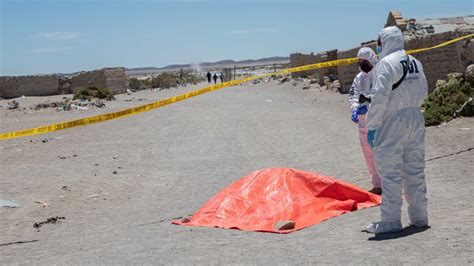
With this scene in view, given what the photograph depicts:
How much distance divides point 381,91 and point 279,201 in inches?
86.3

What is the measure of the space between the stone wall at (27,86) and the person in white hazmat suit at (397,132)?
39208 millimetres

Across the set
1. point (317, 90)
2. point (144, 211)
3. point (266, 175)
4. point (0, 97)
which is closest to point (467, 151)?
point (266, 175)

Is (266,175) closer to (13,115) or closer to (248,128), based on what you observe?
(248,128)

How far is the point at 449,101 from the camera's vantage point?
15109 mm

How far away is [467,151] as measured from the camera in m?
11.4

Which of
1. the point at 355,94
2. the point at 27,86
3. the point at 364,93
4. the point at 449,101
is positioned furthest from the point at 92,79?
the point at 364,93

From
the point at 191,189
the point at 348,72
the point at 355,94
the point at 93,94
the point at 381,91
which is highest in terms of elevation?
the point at 381,91

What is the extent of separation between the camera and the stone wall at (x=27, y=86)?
140ft

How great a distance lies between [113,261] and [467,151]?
7074 mm

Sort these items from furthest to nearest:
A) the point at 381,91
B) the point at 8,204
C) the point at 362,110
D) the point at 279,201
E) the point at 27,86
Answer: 1. the point at 27,86
2. the point at 8,204
3. the point at 362,110
4. the point at 279,201
5. the point at 381,91

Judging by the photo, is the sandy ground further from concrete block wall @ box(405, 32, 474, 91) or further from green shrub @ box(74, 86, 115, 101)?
green shrub @ box(74, 86, 115, 101)

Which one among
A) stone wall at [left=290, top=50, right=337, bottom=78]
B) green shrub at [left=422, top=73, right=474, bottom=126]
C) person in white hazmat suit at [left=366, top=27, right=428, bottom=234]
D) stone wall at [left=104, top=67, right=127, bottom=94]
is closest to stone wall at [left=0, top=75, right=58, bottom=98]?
stone wall at [left=104, top=67, right=127, bottom=94]

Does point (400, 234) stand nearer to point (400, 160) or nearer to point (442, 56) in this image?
point (400, 160)

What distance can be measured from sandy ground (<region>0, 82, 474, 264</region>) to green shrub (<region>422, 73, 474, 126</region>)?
435mm
